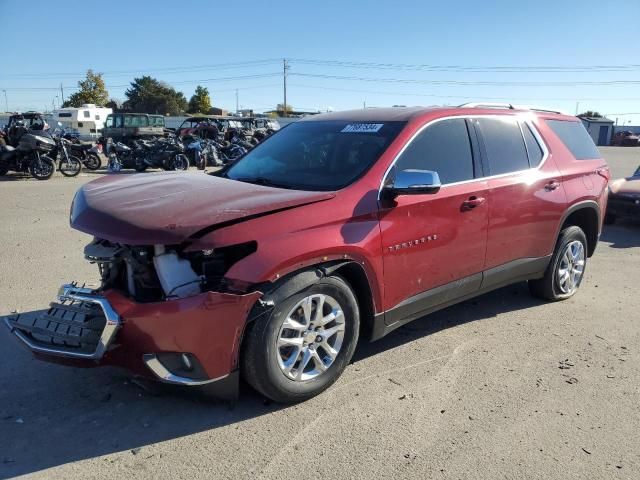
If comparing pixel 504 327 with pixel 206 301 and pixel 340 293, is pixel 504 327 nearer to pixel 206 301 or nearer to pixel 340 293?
pixel 340 293

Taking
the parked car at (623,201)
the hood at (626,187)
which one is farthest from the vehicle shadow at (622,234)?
the hood at (626,187)

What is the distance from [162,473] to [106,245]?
4.63 feet

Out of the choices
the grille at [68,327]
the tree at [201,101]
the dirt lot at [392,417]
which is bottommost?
the dirt lot at [392,417]

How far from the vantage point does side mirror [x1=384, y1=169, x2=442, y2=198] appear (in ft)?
10.8

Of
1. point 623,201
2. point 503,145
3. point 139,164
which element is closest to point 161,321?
point 503,145

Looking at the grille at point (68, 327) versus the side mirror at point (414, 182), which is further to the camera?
the side mirror at point (414, 182)

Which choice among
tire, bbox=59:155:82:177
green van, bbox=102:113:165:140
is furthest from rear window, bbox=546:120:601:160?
green van, bbox=102:113:165:140

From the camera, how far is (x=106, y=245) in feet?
10.6

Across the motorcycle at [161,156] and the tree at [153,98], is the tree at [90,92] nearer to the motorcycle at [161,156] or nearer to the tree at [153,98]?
the tree at [153,98]

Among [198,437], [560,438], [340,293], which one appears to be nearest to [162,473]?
[198,437]

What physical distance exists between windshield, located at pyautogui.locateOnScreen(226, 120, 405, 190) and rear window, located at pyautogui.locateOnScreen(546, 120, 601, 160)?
217cm

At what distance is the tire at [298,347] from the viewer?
2.91 meters

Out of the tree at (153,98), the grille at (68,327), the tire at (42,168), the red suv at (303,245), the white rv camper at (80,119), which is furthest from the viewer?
the tree at (153,98)

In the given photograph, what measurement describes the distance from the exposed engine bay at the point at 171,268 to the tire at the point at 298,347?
353 millimetres
